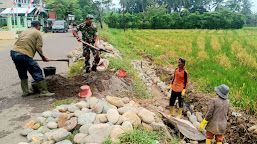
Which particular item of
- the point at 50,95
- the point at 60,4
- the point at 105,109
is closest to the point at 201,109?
the point at 105,109

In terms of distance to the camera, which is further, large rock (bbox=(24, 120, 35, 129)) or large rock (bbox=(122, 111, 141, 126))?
large rock (bbox=(24, 120, 35, 129))

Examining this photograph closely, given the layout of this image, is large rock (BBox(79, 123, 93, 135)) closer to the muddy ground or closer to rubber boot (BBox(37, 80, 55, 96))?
the muddy ground

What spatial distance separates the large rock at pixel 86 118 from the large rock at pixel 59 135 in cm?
28

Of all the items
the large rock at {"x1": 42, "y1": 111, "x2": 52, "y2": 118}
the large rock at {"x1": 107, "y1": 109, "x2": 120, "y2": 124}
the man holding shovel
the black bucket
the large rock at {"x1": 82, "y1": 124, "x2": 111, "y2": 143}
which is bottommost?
the large rock at {"x1": 42, "y1": 111, "x2": 52, "y2": 118}

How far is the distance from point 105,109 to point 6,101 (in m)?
2.38

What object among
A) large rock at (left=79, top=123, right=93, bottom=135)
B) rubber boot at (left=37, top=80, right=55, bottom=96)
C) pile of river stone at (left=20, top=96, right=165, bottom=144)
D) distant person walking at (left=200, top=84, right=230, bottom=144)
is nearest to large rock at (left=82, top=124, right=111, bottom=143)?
pile of river stone at (left=20, top=96, right=165, bottom=144)

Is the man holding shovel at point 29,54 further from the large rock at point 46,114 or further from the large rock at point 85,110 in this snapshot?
the large rock at point 85,110

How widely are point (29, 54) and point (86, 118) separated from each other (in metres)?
2.08

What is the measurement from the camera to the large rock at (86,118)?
3345 mm

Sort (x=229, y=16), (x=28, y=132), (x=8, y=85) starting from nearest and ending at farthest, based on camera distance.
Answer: (x=28, y=132) < (x=8, y=85) < (x=229, y=16)

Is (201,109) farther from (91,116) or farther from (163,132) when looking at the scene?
(91,116)

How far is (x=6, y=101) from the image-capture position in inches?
181

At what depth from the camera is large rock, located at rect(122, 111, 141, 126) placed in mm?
3357

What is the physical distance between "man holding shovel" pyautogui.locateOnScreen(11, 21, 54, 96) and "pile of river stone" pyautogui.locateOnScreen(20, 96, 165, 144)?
1.09 meters
